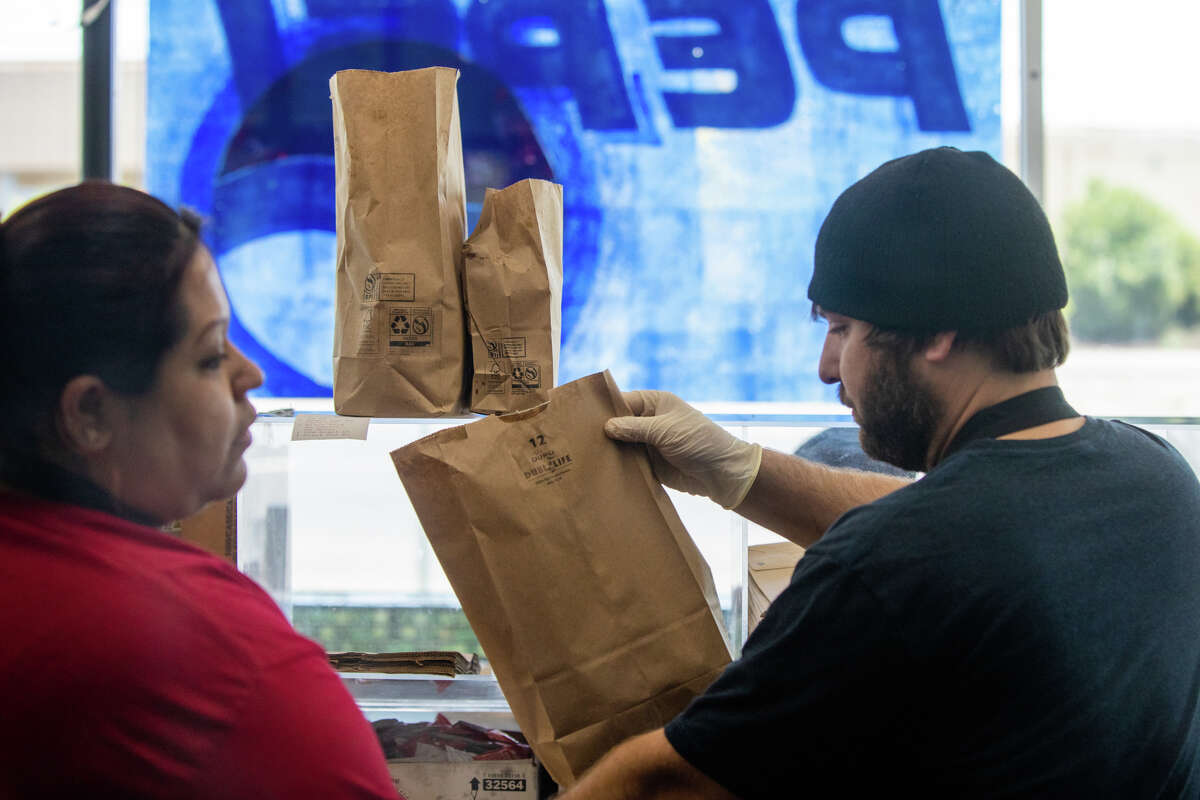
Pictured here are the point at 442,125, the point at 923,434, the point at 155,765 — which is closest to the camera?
the point at 155,765

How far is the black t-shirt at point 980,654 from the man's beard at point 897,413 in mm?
154

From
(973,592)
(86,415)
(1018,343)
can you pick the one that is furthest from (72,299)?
(1018,343)

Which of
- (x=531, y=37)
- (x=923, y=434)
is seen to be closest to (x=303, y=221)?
(x=531, y=37)

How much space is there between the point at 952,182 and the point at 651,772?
0.79 meters

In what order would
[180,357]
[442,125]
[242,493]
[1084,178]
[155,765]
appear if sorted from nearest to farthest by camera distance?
[155,765] → [180,357] → [442,125] → [242,493] → [1084,178]

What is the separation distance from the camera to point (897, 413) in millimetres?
1149

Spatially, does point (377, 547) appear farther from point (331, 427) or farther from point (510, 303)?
point (510, 303)

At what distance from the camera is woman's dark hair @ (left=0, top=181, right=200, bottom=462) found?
669 millimetres

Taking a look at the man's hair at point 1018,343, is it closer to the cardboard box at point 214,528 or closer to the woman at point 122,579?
the woman at point 122,579

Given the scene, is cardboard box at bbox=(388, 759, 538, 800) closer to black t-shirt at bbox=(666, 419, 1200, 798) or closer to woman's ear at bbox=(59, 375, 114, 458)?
black t-shirt at bbox=(666, 419, 1200, 798)

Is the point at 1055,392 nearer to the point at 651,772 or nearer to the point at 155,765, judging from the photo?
the point at 651,772

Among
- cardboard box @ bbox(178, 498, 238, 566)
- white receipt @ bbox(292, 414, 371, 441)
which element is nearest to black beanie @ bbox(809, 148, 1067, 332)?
white receipt @ bbox(292, 414, 371, 441)

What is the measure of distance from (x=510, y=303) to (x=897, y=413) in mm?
585

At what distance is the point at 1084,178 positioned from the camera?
37.1 feet
